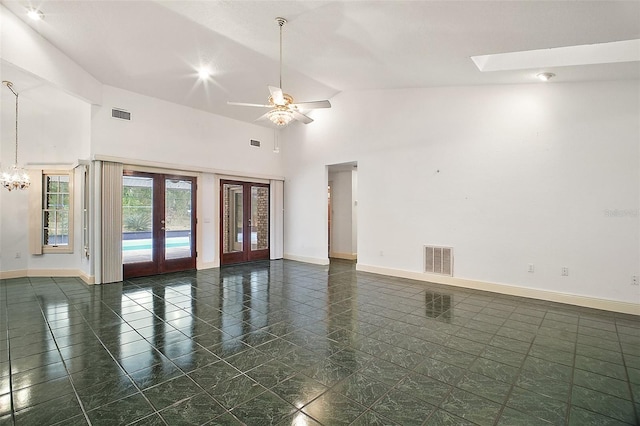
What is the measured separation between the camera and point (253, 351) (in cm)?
306

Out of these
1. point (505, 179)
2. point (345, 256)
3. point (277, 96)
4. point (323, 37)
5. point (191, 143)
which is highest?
point (323, 37)

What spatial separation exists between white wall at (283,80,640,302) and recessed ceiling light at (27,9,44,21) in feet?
17.8

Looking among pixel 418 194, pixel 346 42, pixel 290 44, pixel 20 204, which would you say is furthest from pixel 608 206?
pixel 20 204

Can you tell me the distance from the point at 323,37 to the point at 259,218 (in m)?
5.50

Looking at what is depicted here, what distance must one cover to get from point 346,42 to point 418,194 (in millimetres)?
3251

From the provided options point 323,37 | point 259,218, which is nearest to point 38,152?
point 259,218

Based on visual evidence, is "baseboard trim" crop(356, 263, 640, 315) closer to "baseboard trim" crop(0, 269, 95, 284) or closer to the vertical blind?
the vertical blind

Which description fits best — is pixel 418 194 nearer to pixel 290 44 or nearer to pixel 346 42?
pixel 346 42

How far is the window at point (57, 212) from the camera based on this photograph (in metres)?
6.68

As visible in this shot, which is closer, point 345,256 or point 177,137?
point 177,137

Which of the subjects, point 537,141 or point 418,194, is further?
point 418,194

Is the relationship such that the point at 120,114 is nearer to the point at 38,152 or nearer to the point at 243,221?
the point at 38,152

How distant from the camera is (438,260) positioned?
5973mm

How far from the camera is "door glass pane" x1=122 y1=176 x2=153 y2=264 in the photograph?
6.30 meters
